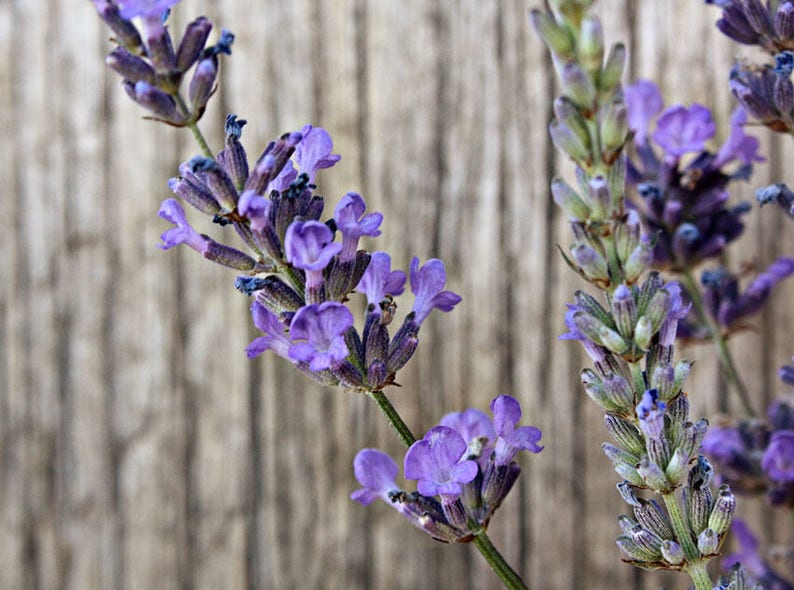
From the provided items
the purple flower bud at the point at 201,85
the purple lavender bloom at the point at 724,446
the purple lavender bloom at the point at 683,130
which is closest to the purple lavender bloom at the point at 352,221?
the purple flower bud at the point at 201,85

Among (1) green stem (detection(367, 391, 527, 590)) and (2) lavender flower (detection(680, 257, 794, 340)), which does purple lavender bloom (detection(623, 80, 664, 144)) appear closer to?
(2) lavender flower (detection(680, 257, 794, 340))

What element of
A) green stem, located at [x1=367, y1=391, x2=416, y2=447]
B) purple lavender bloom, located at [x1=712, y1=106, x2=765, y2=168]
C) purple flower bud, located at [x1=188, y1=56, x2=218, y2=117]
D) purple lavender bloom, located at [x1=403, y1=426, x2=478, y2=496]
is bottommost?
purple lavender bloom, located at [x1=403, y1=426, x2=478, y2=496]

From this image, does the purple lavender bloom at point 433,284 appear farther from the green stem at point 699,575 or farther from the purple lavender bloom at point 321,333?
the green stem at point 699,575

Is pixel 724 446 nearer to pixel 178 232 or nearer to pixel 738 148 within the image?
pixel 738 148

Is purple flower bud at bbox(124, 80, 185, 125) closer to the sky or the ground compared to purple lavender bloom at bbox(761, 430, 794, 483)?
closer to the sky

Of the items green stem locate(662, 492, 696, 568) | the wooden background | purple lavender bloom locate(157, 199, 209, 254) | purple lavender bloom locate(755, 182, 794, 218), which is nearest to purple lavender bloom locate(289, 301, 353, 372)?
purple lavender bloom locate(157, 199, 209, 254)

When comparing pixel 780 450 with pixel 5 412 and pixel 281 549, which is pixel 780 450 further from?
pixel 5 412
